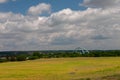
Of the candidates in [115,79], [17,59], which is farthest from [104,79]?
[17,59]

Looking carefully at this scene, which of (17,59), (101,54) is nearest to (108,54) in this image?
(101,54)

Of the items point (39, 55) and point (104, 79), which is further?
point (39, 55)

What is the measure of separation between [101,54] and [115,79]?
11445 centimetres

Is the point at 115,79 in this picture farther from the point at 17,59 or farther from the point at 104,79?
the point at 17,59

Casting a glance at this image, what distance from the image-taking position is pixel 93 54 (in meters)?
143

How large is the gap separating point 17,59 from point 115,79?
10618cm

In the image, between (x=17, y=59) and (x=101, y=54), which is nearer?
(x=17, y=59)

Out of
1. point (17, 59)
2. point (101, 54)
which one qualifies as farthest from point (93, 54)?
point (17, 59)

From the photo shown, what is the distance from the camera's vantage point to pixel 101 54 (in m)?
143

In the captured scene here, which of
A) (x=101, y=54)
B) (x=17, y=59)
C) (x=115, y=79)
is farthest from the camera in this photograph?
(x=101, y=54)

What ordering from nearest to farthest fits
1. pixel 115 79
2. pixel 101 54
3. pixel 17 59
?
pixel 115 79 → pixel 17 59 → pixel 101 54

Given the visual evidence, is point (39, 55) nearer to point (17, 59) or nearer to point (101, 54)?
point (17, 59)

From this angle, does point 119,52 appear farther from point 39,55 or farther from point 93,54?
point 39,55

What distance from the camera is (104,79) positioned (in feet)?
98.8
